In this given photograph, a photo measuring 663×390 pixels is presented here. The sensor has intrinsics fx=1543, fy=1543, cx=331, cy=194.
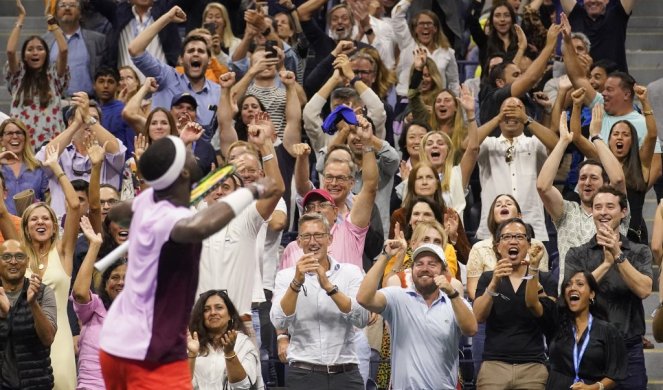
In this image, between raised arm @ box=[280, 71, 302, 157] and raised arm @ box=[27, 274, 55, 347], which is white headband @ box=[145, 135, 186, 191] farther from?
raised arm @ box=[280, 71, 302, 157]

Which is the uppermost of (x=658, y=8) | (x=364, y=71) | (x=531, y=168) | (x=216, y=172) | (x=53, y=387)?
(x=658, y=8)

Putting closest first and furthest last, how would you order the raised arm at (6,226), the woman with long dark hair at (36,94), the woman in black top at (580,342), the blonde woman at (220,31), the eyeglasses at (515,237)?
the woman in black top at (580,342) → the eyeglasses at (515,237) → the raised arm at (6,226) → the woman with long dark hair at (36,94) → the blonde woman at (220,31)

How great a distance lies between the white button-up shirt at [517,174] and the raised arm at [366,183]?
1774mm

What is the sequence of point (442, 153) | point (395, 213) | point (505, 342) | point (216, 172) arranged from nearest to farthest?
point (216, 172) < point (505, 342) < point (395, 213) < point (442, 153)

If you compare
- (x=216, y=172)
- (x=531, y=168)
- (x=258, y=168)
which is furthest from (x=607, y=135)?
(x=216, y=172)

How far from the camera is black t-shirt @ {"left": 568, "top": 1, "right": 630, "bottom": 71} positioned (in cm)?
1579

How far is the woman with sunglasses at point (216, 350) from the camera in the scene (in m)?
10.5

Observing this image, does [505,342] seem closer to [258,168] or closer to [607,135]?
[258,168]

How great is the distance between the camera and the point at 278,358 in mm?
11891

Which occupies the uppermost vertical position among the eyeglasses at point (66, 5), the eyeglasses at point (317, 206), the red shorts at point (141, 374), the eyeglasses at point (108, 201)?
the eyeglasses at point (66, 5)

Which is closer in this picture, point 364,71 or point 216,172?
point 216,172

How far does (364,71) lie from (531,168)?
201 centimetres

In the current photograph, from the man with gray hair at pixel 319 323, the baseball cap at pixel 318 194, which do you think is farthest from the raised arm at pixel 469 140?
the man with gray hair at pixel 319 323

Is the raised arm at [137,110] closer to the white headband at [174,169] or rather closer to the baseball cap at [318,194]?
the baseball cap at [318,194]
